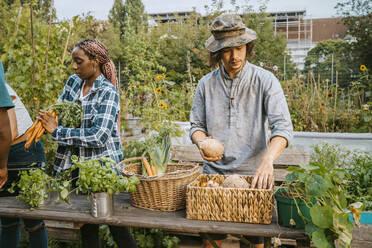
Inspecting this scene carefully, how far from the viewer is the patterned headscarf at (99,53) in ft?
6.77

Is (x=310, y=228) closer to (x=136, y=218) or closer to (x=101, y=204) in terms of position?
(x=136, y=218)

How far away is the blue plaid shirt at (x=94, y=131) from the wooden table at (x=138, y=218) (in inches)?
12.0

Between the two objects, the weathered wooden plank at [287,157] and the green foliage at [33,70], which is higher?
the green foliage at [33,70]

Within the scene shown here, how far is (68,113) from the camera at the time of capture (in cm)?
199

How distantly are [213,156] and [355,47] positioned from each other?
33.6 feet

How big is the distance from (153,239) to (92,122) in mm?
1425

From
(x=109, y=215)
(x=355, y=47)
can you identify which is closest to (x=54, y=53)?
(x=109, y=215)

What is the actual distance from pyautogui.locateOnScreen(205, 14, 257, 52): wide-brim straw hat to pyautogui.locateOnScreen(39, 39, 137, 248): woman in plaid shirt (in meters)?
0.74

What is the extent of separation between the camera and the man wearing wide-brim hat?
71.2 inches

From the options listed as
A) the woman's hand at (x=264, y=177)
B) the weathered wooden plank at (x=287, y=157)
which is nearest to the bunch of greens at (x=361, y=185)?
the weathered wooden plank at (x=287, y=157)

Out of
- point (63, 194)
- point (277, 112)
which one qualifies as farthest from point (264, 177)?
point (63, 194)

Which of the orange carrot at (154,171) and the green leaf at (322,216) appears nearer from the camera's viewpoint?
the green leaf at (322,216)

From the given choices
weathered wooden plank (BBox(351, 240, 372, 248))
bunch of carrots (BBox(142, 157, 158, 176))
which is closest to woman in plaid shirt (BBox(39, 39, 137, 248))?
bunch of carrots (BBox(142, 157, 158, 176))

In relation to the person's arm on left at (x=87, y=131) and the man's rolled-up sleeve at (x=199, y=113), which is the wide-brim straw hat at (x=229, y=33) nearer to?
the man's rolled-up sleeve at (x=199, y=113)
